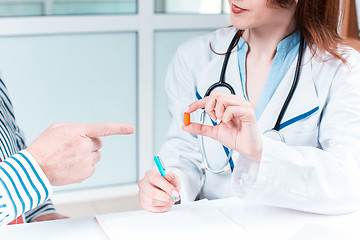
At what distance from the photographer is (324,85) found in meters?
1.21

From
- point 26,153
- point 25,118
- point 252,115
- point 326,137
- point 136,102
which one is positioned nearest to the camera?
point 26,153

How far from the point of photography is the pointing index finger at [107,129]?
2.94ft

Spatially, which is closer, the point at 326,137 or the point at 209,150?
the point at 326,137

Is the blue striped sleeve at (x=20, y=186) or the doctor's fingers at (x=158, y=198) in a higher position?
the blue striped sleeve at (x=20, y=186)

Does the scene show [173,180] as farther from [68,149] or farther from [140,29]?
[140,29]

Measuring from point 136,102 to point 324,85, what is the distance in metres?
1.64

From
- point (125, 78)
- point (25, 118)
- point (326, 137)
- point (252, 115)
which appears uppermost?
point (252, 115)

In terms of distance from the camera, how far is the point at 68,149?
2.94ft

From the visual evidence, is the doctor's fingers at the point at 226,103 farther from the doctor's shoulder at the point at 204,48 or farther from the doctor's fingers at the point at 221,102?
the doctor's shoulder at the point at 204,48

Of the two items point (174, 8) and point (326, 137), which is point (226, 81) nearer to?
point (326, 137)

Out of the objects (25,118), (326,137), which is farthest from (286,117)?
(25,118)

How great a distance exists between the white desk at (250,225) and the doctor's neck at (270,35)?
0.46 m

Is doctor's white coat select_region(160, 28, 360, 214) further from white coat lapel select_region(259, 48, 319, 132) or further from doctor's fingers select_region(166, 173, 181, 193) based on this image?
doctor's fingers select_region(166, 173, 181, 193)

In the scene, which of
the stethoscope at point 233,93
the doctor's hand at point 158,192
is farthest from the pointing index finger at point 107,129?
the stethoscope at point 233,93
